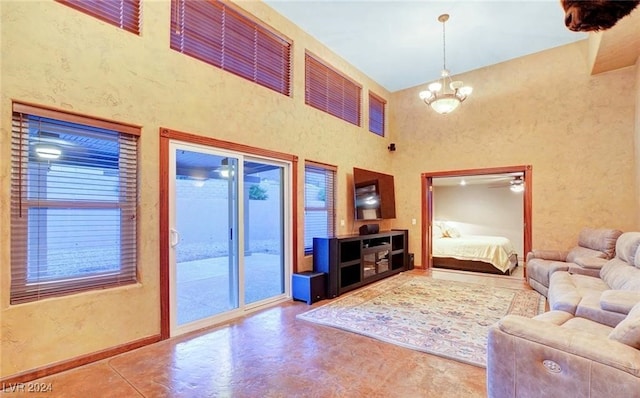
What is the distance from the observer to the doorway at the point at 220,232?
128 inches

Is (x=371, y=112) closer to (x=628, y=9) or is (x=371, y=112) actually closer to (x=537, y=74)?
(x=537, y=74)

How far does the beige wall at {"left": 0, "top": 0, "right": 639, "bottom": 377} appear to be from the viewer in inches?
95.0

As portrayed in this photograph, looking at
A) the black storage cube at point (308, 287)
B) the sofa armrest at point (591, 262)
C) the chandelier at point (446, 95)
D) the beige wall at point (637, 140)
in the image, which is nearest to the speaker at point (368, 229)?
the black storage cube at point (308, 287)

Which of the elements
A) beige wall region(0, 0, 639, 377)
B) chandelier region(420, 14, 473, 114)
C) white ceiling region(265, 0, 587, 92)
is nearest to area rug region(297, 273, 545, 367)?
beige wall region(0, 0, 639, 377)

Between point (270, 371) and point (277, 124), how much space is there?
3.15 meters

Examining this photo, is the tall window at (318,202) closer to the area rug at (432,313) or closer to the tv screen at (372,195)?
the tv screen at (372,195)

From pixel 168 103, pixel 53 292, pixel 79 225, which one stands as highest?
pixel 168 103

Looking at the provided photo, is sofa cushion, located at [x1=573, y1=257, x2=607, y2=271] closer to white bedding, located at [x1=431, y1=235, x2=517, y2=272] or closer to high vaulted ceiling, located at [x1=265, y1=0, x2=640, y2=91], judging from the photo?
white bedding, located at [x1=431, y1=235, x2=517, y2=272]

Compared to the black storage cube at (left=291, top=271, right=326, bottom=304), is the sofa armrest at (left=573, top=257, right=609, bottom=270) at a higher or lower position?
higher

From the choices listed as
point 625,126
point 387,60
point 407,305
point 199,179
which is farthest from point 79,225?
point 625,126

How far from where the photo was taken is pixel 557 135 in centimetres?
537

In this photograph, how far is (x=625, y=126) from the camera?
4.87 m

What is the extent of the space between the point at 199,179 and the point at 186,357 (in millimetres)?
1860

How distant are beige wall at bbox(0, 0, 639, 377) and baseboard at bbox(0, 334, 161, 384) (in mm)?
47
